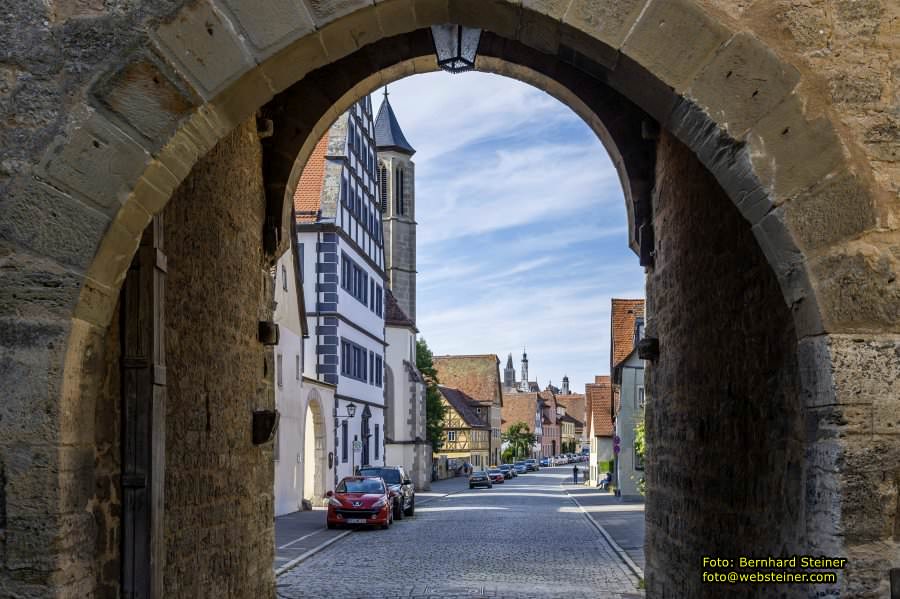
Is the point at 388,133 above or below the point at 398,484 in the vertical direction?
above

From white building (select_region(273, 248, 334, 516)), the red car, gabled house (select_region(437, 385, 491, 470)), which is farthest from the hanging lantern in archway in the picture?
gabled house (select_region(437, 385, 491, 470))

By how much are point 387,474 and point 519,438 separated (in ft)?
267

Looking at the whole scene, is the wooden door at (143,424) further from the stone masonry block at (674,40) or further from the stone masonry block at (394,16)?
the stone masonry block at (674,40)

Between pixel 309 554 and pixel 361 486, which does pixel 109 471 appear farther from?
pixel 361 486

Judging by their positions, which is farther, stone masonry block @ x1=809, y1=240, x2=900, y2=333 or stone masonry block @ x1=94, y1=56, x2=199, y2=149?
stone masonry block @ x1=94, y1=56, x2=199, y2=149

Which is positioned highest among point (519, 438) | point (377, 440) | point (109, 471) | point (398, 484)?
point (109, 471)

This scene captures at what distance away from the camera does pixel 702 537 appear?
727 cm

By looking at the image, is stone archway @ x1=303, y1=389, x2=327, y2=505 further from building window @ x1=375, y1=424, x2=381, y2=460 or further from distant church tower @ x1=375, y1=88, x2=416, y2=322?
distant church tower @ x1=375, y1=88, x2=416, y2=322

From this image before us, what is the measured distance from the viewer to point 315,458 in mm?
31609

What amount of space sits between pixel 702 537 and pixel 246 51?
4.51 meters

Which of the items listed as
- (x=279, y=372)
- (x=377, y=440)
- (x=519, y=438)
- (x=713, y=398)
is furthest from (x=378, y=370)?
(x=519, y=438)

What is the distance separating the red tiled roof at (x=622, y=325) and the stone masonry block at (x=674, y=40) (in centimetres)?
3550

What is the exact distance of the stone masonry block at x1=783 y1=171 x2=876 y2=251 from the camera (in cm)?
431

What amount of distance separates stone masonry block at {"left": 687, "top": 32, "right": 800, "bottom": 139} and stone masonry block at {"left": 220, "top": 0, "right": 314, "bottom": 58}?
5.11 feet
